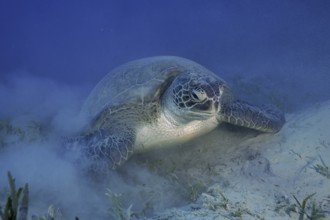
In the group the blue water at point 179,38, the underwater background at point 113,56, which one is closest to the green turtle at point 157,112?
the underwater background at point 113,56

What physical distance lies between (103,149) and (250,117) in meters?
2.05

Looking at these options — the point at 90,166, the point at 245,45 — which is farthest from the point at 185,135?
the point at 245,45

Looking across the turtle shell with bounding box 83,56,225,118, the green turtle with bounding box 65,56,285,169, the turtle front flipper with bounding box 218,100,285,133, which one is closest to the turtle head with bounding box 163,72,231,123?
the green turtle with bounding box 65,56,285,169

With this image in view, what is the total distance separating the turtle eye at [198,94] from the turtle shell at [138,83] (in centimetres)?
75

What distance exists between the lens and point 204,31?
89.5 ft

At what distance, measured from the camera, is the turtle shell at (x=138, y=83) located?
4.09m

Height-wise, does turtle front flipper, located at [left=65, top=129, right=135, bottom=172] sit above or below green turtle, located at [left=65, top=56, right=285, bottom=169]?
below

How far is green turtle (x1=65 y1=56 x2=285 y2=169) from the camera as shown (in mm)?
3391

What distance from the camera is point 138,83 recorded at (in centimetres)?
421

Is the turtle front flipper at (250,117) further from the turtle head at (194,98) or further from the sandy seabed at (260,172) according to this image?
the turtle head at (194,98)

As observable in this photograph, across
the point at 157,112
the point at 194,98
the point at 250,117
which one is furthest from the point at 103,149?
the point at 250,117

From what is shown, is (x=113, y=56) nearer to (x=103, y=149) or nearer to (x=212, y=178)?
(x=103, y=149)

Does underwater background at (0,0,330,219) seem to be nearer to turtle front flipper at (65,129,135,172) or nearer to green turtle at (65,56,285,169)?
turtle front flipper at (65,129,135,172)

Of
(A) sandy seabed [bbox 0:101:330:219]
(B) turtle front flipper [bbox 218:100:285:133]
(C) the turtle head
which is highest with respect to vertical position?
(C) the turtle head
